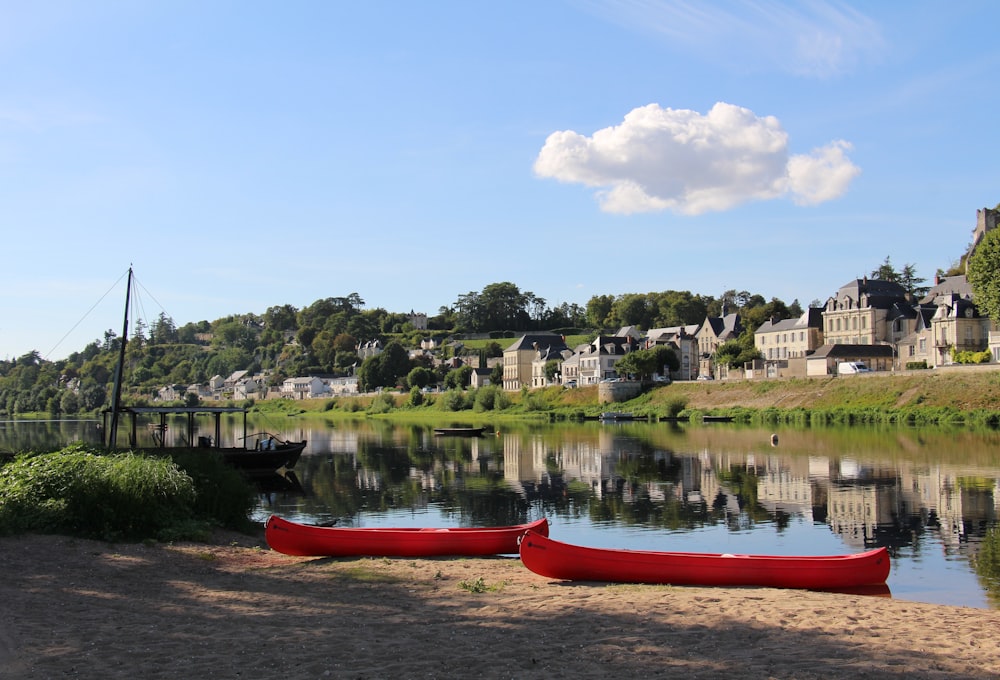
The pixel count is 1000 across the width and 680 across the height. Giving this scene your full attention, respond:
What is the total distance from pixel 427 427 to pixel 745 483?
57287 millimetres

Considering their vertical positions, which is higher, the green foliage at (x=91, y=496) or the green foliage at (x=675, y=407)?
the green foliage at (x=91, y=496)

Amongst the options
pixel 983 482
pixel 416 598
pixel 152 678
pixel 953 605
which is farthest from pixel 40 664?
pixel 983 482

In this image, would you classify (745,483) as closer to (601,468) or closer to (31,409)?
(601,468)

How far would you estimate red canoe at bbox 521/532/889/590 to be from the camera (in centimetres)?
1616

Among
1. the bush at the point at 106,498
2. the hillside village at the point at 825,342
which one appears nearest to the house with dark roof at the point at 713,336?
the hillside village at the point at 825,342

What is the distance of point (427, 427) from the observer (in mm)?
90688

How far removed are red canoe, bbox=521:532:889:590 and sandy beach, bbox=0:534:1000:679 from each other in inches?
17.4

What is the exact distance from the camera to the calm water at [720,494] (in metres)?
22.3

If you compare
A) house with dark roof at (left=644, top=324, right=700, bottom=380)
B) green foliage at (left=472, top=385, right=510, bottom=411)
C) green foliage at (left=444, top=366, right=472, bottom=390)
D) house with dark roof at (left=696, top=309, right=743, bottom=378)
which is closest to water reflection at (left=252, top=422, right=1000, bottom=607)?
green foliage at (left=472, top=385, right=510, bottom=411)

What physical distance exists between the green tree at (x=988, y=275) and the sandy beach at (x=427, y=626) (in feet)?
223

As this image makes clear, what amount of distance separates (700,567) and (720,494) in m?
17.3

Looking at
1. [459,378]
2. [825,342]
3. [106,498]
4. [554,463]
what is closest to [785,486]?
[554,463]

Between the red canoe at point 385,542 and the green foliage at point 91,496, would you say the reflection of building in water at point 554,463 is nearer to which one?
the red canoe at point 385,542

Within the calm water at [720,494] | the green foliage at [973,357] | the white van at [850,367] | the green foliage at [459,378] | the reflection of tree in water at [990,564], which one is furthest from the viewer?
the green foliage at [459,378]
